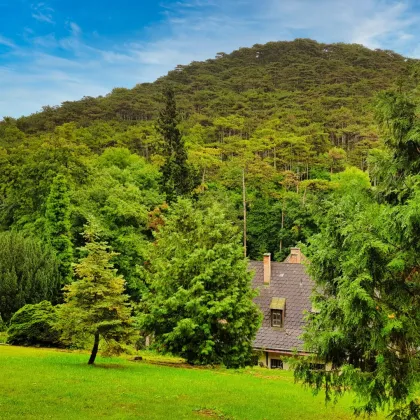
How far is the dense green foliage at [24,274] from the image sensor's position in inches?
1180

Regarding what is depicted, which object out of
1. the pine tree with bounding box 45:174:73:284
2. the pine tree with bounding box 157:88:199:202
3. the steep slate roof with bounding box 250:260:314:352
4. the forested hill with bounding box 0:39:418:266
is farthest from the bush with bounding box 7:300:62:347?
the pine tree with bounding box 157:88:199:202

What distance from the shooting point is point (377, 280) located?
816cm

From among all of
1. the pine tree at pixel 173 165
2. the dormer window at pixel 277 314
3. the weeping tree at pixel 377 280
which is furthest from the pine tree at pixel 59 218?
the weeping tree at pixel 377 280

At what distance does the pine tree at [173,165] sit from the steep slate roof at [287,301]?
10097 mm

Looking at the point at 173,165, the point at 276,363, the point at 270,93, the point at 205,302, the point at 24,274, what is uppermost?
the point at 270,93

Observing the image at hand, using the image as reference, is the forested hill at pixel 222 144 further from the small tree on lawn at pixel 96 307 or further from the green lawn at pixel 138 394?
the small tree on lawn at pixel 96 307

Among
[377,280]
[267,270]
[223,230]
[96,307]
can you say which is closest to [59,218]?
[267,270]

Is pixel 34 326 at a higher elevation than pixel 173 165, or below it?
below

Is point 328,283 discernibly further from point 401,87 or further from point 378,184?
point 401,87

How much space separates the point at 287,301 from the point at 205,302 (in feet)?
41.2

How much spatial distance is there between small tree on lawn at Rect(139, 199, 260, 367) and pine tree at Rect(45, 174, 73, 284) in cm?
1668

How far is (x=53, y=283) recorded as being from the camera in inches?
1293

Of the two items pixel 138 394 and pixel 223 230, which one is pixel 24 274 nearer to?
pixel 223 230

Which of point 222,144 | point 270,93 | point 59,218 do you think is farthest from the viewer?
point 270,93
